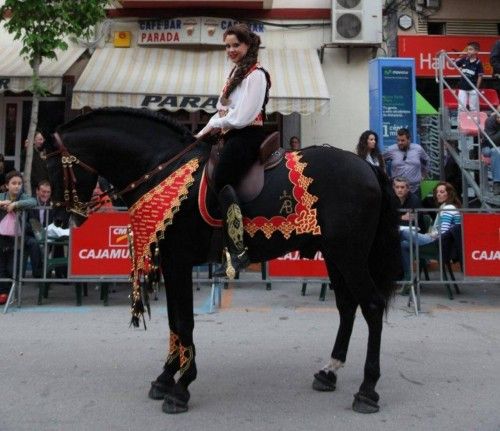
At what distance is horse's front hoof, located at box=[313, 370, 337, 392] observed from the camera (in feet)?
15.3

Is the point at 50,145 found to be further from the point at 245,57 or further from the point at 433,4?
the point at 433,4

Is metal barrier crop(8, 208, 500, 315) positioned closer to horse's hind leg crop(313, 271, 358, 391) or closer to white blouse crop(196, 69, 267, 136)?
horse's hind leg crop(313, 271, 358, 391)

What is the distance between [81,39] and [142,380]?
9.51 meters

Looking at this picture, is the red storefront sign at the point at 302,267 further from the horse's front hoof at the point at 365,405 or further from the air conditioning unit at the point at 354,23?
the air conditioning unit at the point at 354,23

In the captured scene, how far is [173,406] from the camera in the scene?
4172 millimetres

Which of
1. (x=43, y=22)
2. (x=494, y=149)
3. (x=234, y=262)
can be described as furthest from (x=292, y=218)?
(x=43, y=22)

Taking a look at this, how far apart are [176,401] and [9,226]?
4839mm

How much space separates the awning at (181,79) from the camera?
11.0m

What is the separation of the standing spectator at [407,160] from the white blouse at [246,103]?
6267 mm

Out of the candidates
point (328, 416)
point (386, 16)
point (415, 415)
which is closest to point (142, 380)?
point (328, 416)

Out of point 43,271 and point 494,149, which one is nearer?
point 43,271

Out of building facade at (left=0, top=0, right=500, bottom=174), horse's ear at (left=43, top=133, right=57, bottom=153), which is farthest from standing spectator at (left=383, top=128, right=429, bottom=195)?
horse's ear at (left=43, top=133, right=57, bottom=153)

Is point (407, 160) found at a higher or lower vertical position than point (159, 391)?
higher

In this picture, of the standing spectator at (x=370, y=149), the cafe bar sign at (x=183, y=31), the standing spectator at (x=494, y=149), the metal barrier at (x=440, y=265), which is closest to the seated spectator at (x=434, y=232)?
the metal barrier at (x=440, y=265)
